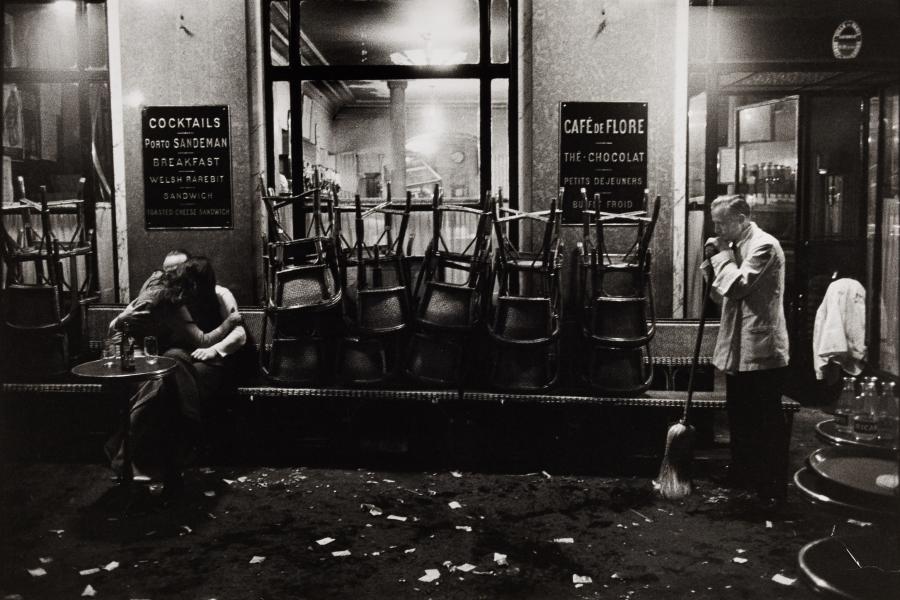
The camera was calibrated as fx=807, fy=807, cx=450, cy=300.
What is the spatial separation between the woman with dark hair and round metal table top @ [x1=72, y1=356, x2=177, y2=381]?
0.25 m

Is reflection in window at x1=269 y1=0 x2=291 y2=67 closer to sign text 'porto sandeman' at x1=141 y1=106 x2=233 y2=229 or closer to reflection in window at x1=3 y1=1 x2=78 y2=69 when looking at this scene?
sign text 'porto sandeman' at x1=141 y1=106 x2=233 y2=229

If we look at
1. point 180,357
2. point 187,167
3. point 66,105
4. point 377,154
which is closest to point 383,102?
point 377,154

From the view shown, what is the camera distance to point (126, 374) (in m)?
5.57

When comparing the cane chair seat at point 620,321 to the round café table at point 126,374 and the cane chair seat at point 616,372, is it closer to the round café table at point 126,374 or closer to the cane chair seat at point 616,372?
the cane chair seat at point 616,372

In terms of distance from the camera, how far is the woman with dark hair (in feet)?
20.2

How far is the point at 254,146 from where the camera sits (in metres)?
7.87

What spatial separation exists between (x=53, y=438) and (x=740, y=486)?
5.88 metres

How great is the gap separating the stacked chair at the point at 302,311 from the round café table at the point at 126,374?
3.24ft

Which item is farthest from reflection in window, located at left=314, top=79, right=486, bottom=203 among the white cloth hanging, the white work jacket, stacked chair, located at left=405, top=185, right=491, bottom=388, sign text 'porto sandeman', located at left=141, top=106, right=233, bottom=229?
the white cloth hanging

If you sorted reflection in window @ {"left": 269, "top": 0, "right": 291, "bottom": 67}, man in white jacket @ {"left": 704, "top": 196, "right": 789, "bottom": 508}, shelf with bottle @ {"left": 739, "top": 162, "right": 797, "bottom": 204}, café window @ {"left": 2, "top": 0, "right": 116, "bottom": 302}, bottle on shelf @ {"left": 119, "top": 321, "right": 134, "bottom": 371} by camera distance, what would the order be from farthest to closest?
shelf with bottle @ {"left": 739, "top": 162, "right": 797, "bottom": 204} < café window @ {"left": 2, "top": 0, "right": 116, "bottom": 302} < reflection in window @ {"left": 269, "top": 0, "right": 291, "bottom": 67} < man in white jacket @ {"left": 704, "top": 196, "right": 789, "bottom": 508} < bottle on shelf @ {"left": 119, "top": 321, "right": 134, "bottom": 371}

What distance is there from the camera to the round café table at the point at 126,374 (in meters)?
5.54

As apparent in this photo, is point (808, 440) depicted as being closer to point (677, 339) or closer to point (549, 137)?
point (677, 339)

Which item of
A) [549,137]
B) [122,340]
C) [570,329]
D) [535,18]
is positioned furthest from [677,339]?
→ [122,340]

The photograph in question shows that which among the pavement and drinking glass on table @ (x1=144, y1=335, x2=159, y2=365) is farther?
drinking glass on table @ (x1=144, y1=335, x2=159, y2=365)
